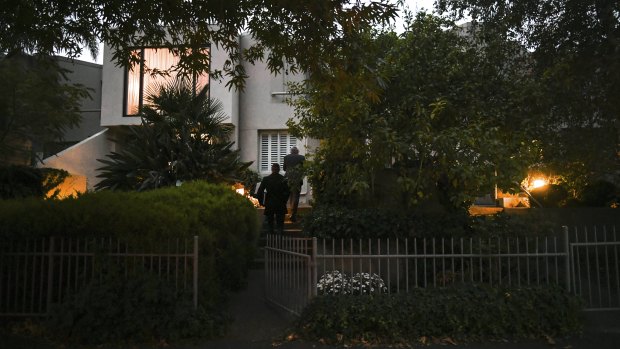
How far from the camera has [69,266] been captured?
5.98 metres

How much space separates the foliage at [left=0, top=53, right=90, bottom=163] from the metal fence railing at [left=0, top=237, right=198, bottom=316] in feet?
12.2

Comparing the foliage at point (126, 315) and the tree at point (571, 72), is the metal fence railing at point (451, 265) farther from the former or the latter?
the tree at point (571, 72)

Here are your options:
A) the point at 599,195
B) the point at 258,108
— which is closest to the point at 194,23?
the point at 258,108

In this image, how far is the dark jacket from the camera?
10430 mm

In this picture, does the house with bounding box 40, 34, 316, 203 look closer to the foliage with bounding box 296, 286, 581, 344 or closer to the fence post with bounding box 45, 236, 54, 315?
the fence post with bounding box 45, 236, 54, 315

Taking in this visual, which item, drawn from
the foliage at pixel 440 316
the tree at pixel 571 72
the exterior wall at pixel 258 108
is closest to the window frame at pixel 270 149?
the exterior wall at pixel 258 108

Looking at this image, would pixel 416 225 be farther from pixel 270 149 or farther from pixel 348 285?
pixel 270 149

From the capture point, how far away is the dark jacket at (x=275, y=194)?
1043 centimetres

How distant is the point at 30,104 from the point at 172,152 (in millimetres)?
2902

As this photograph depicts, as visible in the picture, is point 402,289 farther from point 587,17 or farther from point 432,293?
point 587,17

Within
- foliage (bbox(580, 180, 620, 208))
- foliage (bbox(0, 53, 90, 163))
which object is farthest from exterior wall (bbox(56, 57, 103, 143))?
foliage (bbox(580, 180, 620, 208))

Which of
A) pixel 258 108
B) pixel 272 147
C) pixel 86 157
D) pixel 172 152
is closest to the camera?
pixel 172 152

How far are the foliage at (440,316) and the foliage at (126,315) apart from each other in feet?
4.28

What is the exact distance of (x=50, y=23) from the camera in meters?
6.17
